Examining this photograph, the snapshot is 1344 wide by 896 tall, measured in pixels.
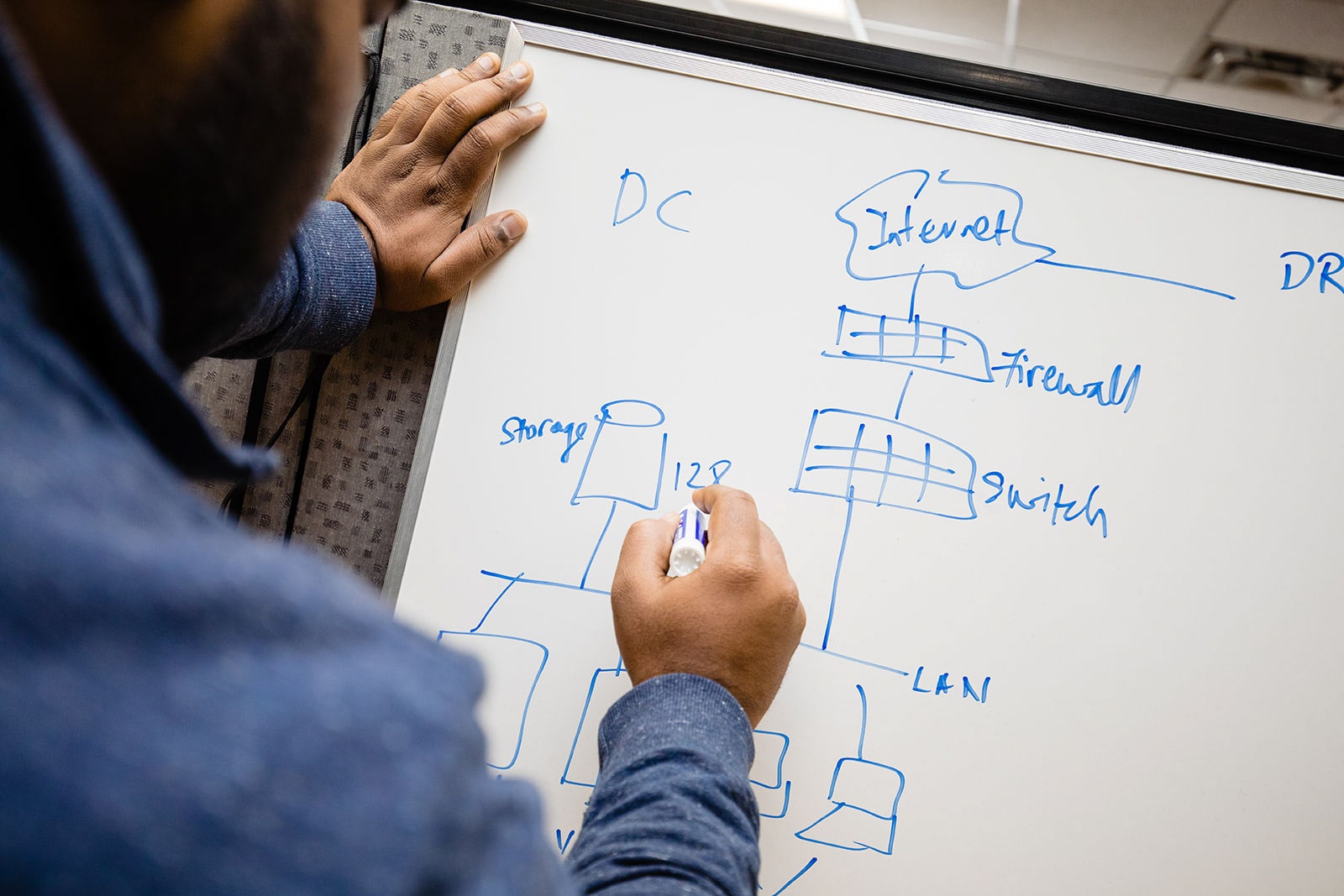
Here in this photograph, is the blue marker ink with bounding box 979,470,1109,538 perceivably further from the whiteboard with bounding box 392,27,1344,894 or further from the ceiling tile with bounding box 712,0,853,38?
the ceiling tile with bounding box 712,0,853,38

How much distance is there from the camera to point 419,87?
0.67 meters

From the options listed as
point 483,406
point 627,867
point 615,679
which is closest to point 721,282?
point 483,406

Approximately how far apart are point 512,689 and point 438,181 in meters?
0.41

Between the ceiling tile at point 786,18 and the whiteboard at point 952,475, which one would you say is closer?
the whiteboard at point 952,475

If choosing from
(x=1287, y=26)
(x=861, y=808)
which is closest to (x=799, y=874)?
(x=861, y=808)

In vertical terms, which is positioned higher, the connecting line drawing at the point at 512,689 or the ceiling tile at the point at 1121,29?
the ceiling tile at the point at 1121,29

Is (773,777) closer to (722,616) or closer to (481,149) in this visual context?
(722,616)

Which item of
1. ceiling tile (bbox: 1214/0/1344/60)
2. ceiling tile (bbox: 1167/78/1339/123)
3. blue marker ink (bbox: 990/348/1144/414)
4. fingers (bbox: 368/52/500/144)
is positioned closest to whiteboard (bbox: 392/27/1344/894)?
blue marker ink (bbox: 990/348/1144/414)

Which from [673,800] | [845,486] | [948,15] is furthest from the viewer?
[948,15]

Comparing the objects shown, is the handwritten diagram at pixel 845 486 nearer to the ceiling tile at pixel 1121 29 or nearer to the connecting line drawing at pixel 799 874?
the connecting line drawing at pixel 799 874

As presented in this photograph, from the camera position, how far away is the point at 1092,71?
228 centimetres

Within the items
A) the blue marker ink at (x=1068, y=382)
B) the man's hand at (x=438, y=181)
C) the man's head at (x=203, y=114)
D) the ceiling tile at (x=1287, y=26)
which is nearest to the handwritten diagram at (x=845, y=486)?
the blue marker ink at (x=1068, y=382)

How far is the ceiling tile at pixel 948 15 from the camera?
6.77 ft

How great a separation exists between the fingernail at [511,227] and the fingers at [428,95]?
113 mm
